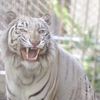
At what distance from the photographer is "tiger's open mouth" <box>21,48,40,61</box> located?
268 cm

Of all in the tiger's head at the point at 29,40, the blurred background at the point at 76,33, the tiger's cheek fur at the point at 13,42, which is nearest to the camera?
the tiger's head at the point at 29,40

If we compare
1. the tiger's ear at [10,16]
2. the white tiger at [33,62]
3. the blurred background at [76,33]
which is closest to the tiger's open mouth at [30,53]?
the white tiger at [33,62]

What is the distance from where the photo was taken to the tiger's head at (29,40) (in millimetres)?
2637

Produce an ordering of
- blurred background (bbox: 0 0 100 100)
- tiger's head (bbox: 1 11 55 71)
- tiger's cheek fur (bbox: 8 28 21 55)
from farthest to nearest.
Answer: blurred background (bbox: 0 0 100 100), tiger's cheek fur (bbox: 8 28 21 55), tiger's head (bbox: 1 11 55 71)

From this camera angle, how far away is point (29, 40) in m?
2.61

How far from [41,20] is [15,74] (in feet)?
1.91

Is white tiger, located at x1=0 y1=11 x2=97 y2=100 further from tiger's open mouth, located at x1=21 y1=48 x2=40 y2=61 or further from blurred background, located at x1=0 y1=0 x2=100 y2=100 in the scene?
blurred background, located at x1=0 y1=0 x2=100 y2=100

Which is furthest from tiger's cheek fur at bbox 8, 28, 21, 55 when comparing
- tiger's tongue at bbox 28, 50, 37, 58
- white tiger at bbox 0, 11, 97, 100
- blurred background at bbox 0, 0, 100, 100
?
blurred background at bbox 0, 0, 100, 100

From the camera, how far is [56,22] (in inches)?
283

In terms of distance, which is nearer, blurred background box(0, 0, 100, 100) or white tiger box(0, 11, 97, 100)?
white tiger box(0, 11, 97, 100)

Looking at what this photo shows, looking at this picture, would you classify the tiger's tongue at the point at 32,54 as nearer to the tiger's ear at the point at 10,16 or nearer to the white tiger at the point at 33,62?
the white tiger at the point at 33,62

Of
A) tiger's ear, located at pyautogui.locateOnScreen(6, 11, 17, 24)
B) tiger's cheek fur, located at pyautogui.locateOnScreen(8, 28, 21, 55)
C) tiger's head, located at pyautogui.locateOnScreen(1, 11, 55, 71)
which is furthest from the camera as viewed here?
tiger's ear, located at pyautogui.locateOnScreen(6, 11, 17, 24)

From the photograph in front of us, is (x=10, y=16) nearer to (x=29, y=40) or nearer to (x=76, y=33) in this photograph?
(x=29, y=40)

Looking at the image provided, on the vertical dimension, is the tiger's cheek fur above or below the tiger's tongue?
above
